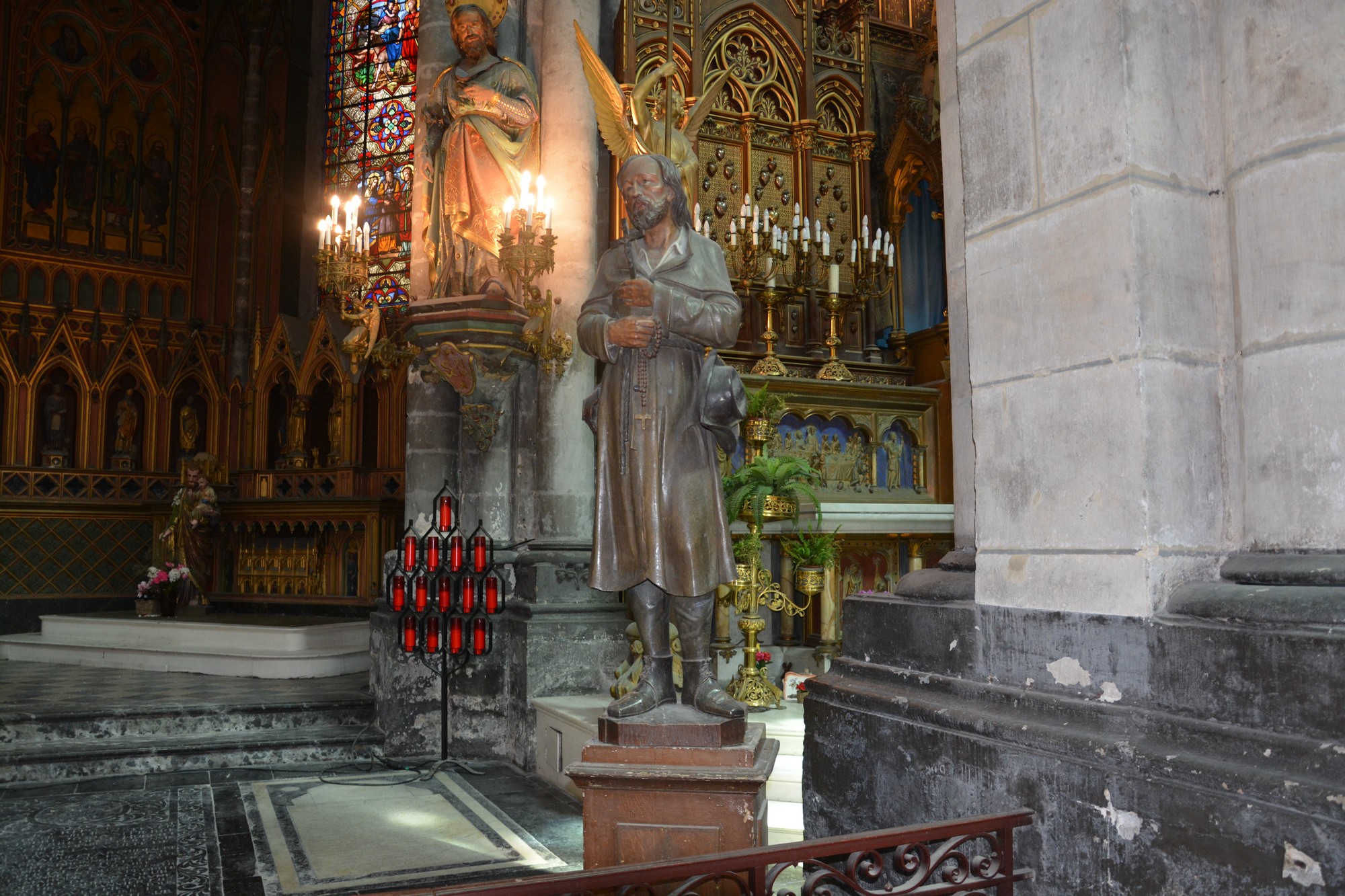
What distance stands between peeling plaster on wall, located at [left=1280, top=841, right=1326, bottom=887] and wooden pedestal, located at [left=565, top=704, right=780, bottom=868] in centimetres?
177

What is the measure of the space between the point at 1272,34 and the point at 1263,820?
1.64 m

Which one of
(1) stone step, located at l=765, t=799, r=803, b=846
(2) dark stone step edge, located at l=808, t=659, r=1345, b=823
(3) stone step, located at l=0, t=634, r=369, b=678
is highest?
(2) dark stone step edge, located at l=808, t=659, r=1345, b=823

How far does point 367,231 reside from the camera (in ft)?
25.8

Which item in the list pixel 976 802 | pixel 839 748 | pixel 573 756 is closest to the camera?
pixel 976 802

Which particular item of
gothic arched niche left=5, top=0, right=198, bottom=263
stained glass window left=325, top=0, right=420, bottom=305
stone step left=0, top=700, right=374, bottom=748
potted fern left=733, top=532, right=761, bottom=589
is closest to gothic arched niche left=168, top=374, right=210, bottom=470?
gothic arched niche left=5, top=0, right=198, bottom=263

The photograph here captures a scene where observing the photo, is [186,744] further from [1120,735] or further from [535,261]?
[1120,735]

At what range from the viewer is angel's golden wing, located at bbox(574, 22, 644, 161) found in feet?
23.8

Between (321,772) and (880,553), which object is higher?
(880,553)

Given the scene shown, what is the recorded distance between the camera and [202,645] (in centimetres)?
988

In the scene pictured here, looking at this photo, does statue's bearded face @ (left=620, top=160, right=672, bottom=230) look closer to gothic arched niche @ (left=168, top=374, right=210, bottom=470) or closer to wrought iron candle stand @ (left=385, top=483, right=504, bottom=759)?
wrought iron candle stand @ (left=385, top=483, right=504, bottom=759)

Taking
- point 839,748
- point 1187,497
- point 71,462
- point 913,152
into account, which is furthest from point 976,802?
point 71,462

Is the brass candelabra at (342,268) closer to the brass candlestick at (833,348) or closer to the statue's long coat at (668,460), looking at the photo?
the brass candlestick at (833,348)

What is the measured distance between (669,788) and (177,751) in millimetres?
5148

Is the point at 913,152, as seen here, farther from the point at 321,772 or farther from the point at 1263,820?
the point at 1263,820
